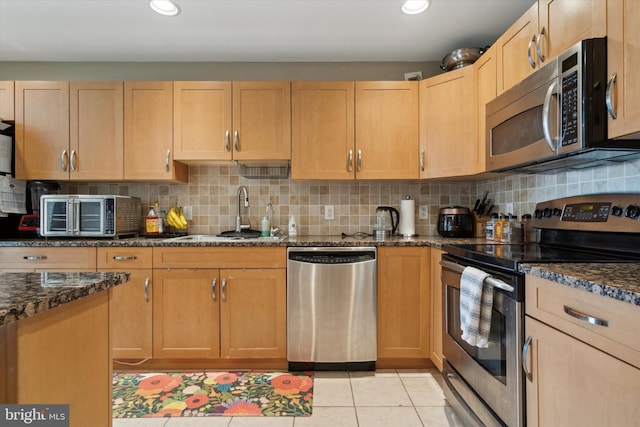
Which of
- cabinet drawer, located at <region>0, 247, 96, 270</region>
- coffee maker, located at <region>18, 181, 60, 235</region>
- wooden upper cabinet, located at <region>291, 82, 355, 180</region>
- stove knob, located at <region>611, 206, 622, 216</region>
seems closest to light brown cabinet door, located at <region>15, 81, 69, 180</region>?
coffee maker, located at <region>18, 181, 60, 235</region>

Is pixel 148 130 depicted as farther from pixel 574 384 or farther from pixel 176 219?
pixel 574 384

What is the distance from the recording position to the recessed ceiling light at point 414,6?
6.71 ft

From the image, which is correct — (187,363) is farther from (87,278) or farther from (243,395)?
(87,278)

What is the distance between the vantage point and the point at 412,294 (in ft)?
7.56

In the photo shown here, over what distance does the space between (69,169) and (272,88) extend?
1.73 metres

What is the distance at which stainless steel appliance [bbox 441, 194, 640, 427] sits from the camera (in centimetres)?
124

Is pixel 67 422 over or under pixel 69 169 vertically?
under

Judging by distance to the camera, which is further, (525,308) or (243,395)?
(243,395)

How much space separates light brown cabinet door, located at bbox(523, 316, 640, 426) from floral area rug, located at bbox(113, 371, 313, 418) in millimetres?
1206

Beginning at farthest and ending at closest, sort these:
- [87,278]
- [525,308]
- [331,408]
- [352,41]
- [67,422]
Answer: [352,41] < [331,408] < [525,308] < [87,278] < [67,422]

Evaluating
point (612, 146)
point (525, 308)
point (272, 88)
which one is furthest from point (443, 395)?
point (272, 88)

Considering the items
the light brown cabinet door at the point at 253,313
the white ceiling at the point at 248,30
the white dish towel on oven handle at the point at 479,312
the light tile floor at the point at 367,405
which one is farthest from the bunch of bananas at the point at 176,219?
the white dish towel on oven handle at the point at 479,312

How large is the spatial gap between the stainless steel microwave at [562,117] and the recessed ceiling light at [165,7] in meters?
2.09

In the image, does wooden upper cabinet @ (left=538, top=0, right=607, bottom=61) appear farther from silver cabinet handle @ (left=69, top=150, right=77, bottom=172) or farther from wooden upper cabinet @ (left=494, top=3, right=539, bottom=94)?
silver cabinet handle @ (left=69, top=150, right=77, bottom=172)
